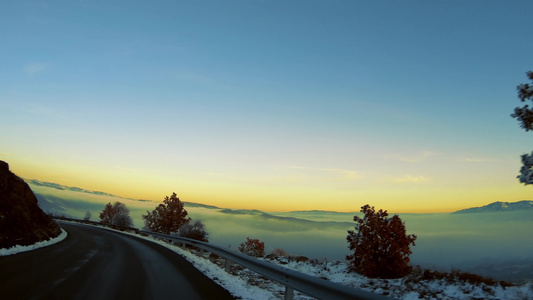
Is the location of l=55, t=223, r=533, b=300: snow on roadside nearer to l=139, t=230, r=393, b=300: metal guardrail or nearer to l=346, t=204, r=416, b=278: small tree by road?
l=139, t=230, r=393, b=300: metal guardrail

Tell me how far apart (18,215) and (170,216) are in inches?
2313

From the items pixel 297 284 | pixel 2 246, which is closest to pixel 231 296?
pixel 297 284

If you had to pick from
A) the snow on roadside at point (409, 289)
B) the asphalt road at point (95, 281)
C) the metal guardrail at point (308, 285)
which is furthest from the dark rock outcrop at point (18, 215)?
the metal guardrail at point (308, 285)

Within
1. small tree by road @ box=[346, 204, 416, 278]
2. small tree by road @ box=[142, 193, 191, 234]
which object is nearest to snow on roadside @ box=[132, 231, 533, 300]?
small tree by road @ box=[346, 204, 416, 278]

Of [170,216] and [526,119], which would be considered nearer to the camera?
[526,119]

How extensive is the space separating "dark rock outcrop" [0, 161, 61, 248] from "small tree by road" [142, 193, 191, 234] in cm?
5272

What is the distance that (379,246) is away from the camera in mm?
20234

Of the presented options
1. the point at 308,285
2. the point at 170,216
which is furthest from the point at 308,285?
the point at 170,216

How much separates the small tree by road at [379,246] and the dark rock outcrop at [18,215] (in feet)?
57.6

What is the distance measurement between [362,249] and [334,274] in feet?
14.3

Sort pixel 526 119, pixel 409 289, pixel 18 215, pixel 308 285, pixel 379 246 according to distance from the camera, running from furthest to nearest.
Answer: pixel 379 246 → pixel 18 215 → pixel 409 289 → pixel 526 119 → pixel 308 285

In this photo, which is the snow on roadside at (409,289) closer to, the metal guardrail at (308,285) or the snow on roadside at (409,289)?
the snow on roadside at (409,289)

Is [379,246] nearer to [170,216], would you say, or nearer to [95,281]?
[95,281]

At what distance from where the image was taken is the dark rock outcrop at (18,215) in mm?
14062
